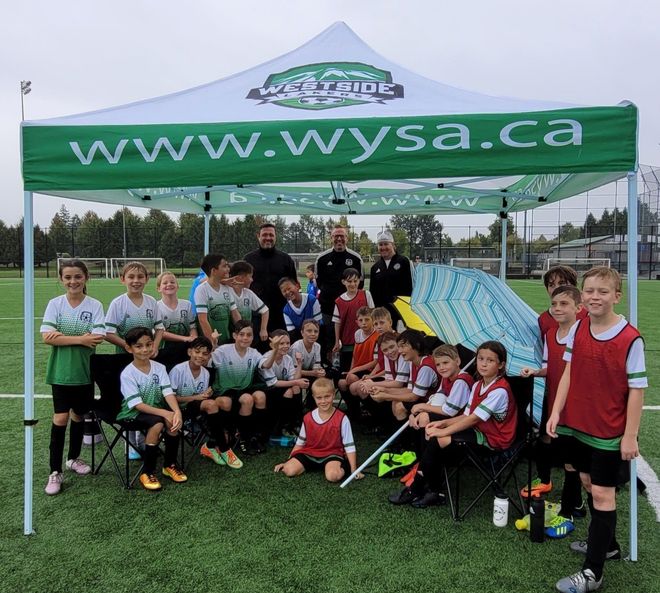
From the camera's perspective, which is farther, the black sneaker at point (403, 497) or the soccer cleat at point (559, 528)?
the black sneaker at point (403, 497)

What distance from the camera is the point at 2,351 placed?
8547mm

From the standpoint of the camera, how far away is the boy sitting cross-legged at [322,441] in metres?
3.87

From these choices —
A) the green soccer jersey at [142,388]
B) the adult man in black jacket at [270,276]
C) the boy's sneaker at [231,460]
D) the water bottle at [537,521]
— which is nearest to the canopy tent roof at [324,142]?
the green soccer jersey at [142,388]

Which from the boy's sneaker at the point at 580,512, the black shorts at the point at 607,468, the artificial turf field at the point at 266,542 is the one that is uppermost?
the black shorts at the point at 607,468

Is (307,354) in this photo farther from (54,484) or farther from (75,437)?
(54,484)

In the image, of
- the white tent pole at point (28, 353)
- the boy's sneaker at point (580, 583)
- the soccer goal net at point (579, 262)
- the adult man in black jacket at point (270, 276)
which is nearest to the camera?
the boy's sneaker at point (580, 583)

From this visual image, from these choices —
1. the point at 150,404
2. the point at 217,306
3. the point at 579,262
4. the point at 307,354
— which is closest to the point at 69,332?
the point at 150,404

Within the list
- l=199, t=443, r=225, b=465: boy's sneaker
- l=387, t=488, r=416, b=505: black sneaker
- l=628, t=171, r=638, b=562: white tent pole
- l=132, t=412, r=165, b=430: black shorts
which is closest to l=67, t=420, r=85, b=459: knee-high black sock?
l=132, t=412, r=165, b=430: black shorts

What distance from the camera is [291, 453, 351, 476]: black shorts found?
3.87m

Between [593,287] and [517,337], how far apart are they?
1092 millimetres

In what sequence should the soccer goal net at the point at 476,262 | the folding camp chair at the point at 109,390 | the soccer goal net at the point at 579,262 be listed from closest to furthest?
the folding camp chair at the point at 109,390 → the soccer goal net at the point at 476,262 → the soccer goal net at the point at 579,262

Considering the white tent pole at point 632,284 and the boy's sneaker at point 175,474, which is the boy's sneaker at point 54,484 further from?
the white tent pole at point 632,284

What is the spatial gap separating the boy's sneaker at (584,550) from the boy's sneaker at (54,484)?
10.8ft

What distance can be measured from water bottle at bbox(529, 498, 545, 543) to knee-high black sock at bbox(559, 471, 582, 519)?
31 centimetres
